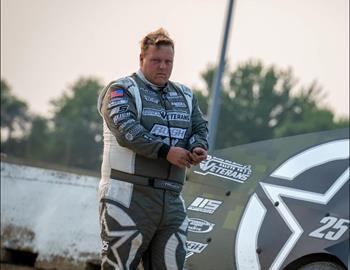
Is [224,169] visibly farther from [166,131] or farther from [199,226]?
[166,131]

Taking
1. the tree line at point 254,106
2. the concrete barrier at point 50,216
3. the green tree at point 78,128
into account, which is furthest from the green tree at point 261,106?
the concrete barrier at point 50,216

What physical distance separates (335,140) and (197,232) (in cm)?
122

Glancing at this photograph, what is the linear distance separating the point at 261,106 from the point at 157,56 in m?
67.0

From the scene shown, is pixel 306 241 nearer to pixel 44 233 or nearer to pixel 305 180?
pixel 305 180

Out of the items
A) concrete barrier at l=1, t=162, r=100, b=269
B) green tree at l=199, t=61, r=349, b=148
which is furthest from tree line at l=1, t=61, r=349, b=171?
concrete barrier at l=1, t=162, r=100, b=269

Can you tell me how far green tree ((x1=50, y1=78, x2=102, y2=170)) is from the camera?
104 feet

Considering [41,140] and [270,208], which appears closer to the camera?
[270,208]

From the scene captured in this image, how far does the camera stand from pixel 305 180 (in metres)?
6.47

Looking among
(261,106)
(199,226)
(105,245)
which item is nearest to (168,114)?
(105,245)

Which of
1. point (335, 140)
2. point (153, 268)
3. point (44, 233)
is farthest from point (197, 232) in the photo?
point (44, 233)

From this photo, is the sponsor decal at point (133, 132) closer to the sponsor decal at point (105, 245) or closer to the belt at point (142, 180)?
the belt at point (142, 180)

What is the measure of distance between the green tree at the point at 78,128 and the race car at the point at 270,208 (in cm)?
2107

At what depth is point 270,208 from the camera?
20.9ft

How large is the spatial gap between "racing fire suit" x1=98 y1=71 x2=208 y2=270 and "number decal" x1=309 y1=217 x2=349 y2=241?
3.78ft
